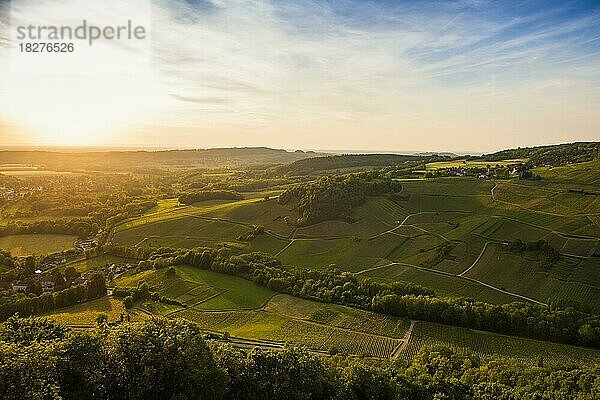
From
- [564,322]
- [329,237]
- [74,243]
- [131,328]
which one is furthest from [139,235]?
[564,322]

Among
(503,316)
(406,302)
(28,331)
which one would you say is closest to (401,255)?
(406,302)

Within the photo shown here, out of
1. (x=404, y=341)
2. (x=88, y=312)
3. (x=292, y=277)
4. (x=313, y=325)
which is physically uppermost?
(x=292, y=277)

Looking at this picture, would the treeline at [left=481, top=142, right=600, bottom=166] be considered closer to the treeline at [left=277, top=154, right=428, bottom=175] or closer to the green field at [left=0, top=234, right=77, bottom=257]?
the treeline at [left=277, top=154, right=428, bottom=175]

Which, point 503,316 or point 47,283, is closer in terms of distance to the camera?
point 503,316

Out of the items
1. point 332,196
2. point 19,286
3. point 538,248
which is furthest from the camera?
point 332,196

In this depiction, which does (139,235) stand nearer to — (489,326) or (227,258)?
(227,258)

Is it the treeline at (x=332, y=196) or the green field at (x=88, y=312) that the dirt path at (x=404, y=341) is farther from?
the treeline at (x=332, y=196)

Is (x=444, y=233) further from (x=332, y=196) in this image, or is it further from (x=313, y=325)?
(x=313, y=325)
